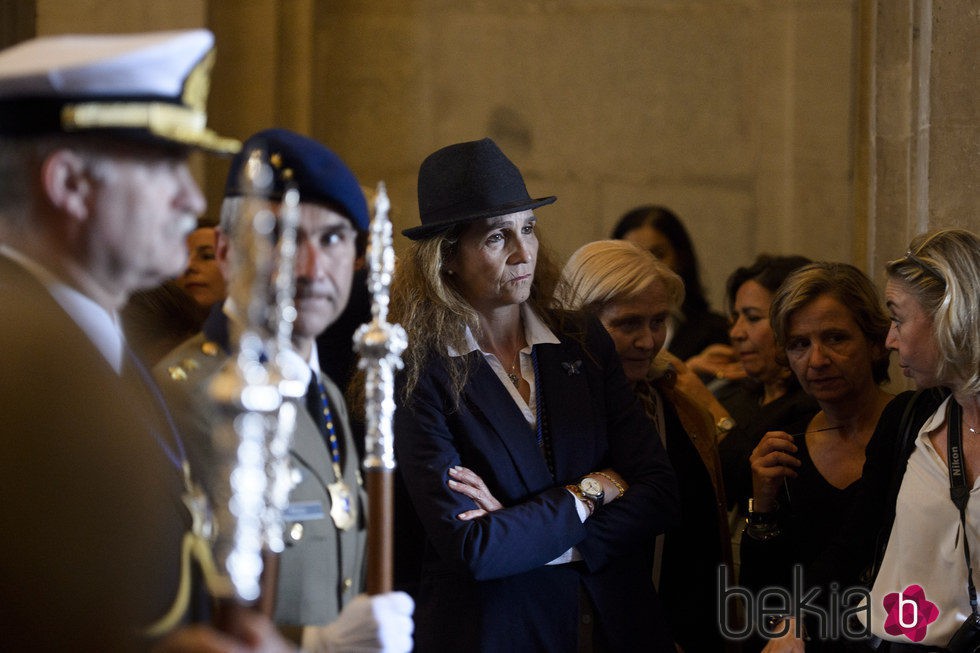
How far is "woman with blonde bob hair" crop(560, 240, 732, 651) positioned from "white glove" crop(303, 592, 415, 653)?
181cm

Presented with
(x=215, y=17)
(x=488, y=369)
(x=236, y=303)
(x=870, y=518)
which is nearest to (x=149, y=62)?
(x=236, y=303)

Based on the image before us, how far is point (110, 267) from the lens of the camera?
153 cm

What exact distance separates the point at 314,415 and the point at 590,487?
51.6 inches

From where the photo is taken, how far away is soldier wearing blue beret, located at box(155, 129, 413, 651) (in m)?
1.69

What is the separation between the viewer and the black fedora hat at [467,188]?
306 centimetres

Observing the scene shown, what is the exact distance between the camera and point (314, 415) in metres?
1.84

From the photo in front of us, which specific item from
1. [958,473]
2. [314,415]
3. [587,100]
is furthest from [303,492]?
[587,100]

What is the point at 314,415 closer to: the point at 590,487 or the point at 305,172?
the point at 305,172

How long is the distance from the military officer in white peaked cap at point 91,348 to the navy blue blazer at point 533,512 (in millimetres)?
1292

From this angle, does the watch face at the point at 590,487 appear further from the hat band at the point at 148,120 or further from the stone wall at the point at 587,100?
the stone wall at the point at 587,100

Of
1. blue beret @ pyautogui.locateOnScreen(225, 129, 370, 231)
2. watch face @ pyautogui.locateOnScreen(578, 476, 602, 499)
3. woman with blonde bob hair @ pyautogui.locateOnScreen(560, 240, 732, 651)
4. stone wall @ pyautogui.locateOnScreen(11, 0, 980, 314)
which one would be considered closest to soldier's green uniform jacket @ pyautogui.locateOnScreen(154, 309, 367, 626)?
blue beret @ pyautogui.locateOnScreen(225, 129, 370, 231)

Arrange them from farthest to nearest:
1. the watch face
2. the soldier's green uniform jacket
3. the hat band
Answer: the watch face → the soldier's green uniform jacket → the hat band

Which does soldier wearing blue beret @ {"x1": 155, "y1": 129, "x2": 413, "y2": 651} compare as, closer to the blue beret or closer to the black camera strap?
the blue beret

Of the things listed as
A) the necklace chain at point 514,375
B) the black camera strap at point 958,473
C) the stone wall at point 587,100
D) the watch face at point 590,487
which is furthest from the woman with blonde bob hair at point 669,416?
the stone wall at point 587,100
